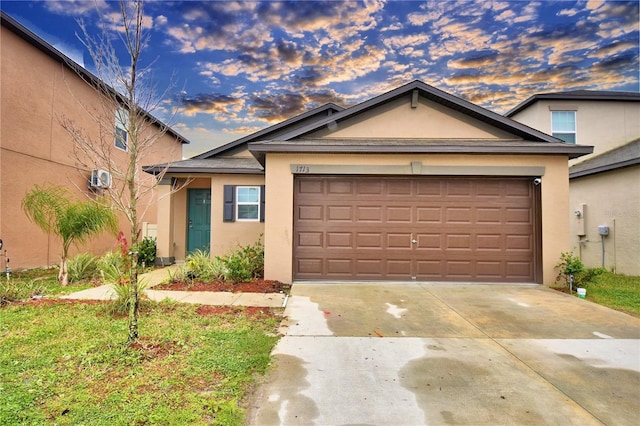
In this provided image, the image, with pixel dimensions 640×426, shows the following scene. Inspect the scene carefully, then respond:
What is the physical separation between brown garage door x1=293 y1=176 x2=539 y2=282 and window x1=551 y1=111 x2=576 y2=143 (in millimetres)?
6626

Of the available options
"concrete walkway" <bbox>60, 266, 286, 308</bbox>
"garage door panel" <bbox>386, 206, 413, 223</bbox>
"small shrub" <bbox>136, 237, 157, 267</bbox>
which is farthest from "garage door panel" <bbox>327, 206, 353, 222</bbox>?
"small shrub" <bbox>136, 237, 157, 267</bbox>

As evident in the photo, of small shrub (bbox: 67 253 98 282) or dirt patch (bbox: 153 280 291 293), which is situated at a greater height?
small shrub (bbox: 67 253 98 282)

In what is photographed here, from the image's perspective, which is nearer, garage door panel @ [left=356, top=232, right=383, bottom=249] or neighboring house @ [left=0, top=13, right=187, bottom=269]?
garage door panel @ [left=356, top=232, right=383, bottom=249]

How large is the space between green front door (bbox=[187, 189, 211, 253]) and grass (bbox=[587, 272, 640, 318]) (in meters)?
10.5

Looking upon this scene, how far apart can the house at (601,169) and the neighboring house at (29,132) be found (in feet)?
41.8

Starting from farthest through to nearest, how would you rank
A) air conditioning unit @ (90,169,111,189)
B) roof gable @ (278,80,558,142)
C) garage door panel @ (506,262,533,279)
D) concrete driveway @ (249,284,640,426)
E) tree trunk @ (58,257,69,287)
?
1. roof gable @ (278,80,558,142)
2. garage door panel @ (506,262,533,279)
3. tree trunk @ (58,257,69,287)
4. air conditioning unit @ (90,169,111,189)
5. concrete driveway @ (249,284,640,426)

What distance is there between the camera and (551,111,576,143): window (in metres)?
11.9

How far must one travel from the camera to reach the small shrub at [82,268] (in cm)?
748

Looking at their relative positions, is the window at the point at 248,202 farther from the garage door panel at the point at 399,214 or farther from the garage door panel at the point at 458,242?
the garage door panel at the point at 458,242

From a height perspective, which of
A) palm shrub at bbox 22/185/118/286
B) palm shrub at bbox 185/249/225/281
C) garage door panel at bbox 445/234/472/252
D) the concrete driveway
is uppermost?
palm shrub at bbox 22/185/118/286

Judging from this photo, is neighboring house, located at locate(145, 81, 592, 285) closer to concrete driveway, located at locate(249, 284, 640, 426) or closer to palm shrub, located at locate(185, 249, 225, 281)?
palm shrub, located at locate(185, 249, 225, 281)

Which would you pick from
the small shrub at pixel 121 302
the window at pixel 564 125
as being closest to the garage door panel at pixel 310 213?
the small shrub at pixel 121 302

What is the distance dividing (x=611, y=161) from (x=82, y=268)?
51.8 feet

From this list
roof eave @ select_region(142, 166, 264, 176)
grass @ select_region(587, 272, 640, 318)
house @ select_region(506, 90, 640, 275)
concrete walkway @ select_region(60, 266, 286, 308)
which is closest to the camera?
concrete walkway @ select_region(60, 266, 286, 308)
